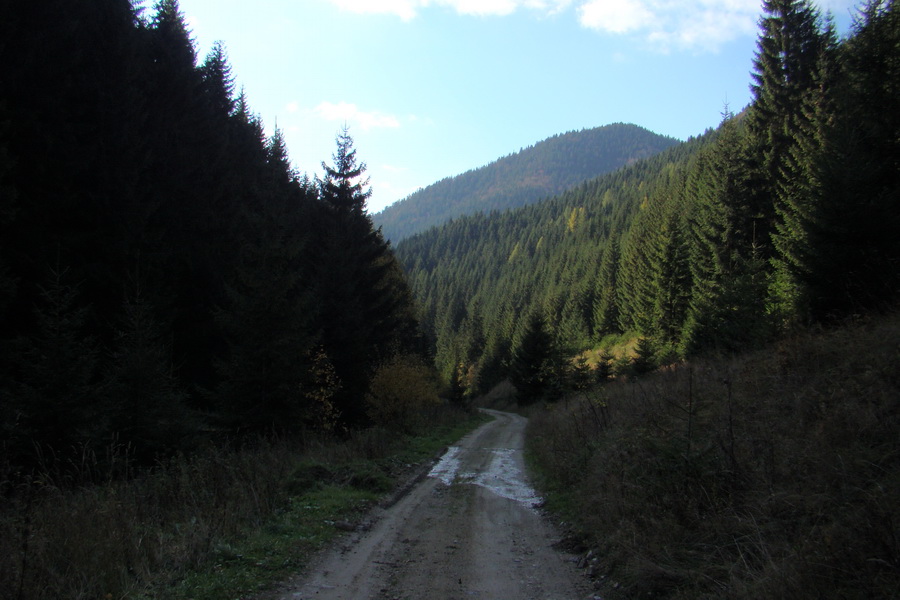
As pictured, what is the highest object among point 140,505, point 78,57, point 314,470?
point 78,57

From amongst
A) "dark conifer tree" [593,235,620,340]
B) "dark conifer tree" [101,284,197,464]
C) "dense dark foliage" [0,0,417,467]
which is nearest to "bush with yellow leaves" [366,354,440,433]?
"dense dark foliage" [0,0,417,467]

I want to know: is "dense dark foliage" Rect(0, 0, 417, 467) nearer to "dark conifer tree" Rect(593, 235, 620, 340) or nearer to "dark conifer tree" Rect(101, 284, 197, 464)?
"dark conifer tree" Rect(101, 284, 197, 464)

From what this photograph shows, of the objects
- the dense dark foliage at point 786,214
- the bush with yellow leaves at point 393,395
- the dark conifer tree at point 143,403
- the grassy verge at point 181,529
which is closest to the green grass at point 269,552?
the grassy verge at point 181,529

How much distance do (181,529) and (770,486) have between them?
279 inches

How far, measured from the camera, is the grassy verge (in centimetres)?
436

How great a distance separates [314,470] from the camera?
1023 cm

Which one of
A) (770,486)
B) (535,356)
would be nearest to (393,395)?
(770,486)

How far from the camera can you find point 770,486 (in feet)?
16.3

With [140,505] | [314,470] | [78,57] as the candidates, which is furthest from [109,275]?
[140,505]

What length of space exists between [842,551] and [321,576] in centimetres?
501

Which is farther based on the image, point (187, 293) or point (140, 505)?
point (187, 293)

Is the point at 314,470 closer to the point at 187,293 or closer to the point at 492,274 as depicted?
the point at 187,293

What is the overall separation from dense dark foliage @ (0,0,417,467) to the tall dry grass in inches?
346

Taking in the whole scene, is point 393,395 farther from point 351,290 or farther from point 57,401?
point 57,401
